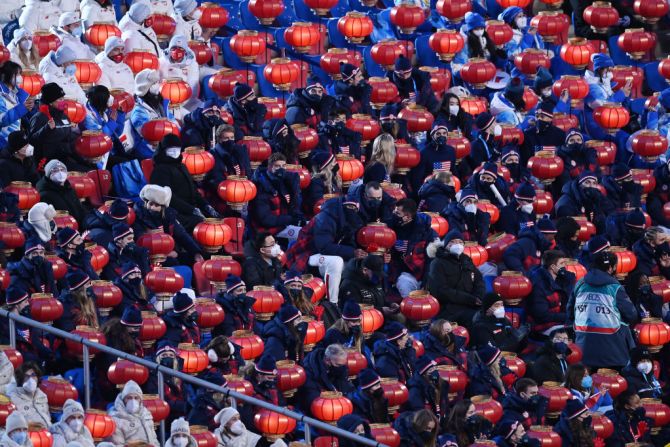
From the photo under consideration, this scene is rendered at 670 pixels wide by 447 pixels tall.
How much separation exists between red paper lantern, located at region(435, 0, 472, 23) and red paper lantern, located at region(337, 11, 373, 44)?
4.05 ft

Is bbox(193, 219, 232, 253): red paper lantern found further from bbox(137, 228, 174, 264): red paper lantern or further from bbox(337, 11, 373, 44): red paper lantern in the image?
bbox(337, 11, 373, 44): red paper lantern

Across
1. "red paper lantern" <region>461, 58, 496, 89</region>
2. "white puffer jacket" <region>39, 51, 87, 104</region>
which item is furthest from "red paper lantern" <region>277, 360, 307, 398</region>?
"red paper lantern" <region>461, 58, 496, 89</region>

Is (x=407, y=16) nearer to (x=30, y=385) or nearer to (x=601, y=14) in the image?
(x=601, y=14)

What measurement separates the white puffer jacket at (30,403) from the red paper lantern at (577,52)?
31.3ft

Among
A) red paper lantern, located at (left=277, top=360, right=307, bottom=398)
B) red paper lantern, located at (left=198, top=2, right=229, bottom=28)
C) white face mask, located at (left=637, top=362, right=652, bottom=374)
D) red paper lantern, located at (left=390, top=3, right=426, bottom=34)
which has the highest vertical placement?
A: red paper lantern, located at (left=198, top=2, right=229, bottom=28)

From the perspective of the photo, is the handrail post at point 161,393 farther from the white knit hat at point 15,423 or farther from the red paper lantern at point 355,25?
the red paper lantern at point 355,25

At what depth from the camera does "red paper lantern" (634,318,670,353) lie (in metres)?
24.5

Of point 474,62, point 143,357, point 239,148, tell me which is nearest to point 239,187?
point 239,148

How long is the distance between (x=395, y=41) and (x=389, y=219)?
3.26 m

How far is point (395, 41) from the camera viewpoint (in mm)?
26891

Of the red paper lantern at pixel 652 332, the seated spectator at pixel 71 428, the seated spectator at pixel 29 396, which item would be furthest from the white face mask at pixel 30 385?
the red paper lantern at pixel 652 332

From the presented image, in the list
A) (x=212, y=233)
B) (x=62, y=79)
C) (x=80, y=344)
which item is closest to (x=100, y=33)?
(x=62, y=79)

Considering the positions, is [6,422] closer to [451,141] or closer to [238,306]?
[238,306]

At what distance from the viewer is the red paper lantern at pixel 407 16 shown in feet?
88.9
